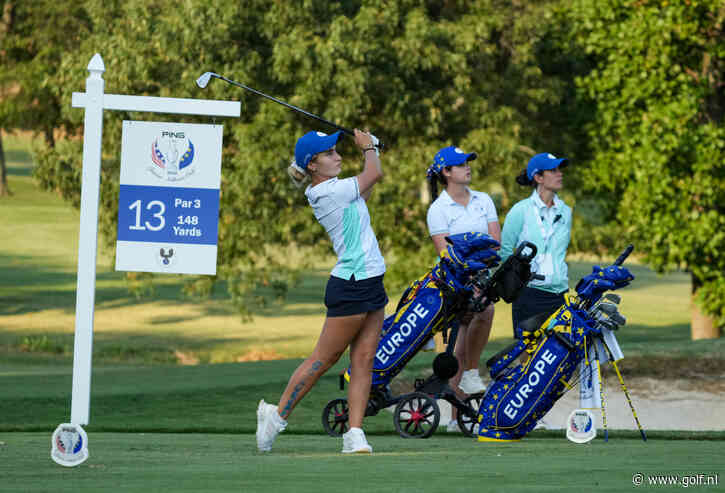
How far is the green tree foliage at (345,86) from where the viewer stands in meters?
15.7

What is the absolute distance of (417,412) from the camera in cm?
773

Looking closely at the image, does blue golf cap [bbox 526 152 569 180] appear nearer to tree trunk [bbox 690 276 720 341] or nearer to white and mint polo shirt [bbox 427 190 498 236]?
white and mint polo shirt [bbox 427 190 498 236]

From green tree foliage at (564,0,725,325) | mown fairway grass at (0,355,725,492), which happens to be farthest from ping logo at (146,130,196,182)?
green tree foliage at (564,0,725,325)

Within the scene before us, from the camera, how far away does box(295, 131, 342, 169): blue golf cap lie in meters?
6.30

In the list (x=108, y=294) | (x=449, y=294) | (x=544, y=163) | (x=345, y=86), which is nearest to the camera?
(x=449, y=294)

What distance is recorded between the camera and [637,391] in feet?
37.8

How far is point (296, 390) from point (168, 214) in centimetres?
124

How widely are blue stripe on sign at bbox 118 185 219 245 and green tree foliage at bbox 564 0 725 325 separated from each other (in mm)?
9375

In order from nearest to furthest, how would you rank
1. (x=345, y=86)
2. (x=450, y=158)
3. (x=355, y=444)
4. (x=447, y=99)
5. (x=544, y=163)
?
(x=355, y=444) < (x=450, y=158) < (x=544, y=163) < (x=345, y=86) < (x=447, y=99)

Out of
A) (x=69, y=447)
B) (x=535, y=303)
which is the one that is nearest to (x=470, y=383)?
(x=535, y=303)

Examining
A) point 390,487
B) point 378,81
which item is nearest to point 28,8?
point 378,81

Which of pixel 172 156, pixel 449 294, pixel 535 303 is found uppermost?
pixel 172 156

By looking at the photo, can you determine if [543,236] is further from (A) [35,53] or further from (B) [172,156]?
(A) [35,53]

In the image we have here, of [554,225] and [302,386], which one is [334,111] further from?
[302,386]
